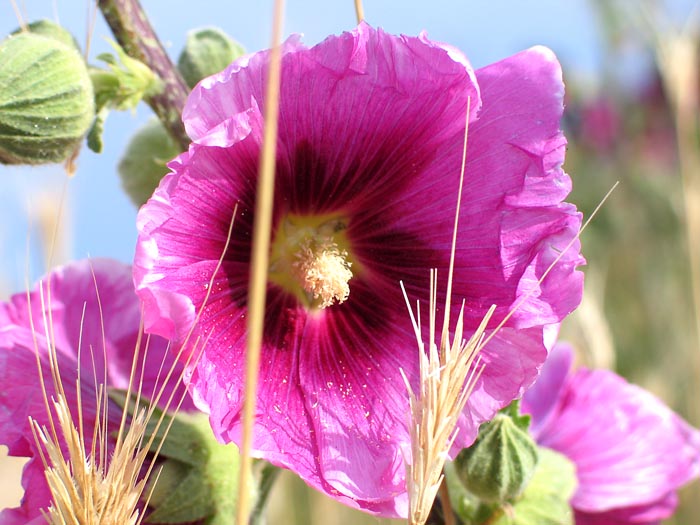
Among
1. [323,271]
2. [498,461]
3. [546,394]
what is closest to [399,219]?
[323,271]

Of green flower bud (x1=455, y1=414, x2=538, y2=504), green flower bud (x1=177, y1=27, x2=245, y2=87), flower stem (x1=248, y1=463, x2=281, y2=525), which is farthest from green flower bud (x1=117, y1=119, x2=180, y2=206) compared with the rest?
green flower bud (x1=455, y1=414, x2=538, y2=504)

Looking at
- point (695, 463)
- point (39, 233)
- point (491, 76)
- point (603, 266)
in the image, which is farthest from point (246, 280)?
point (603, 266)

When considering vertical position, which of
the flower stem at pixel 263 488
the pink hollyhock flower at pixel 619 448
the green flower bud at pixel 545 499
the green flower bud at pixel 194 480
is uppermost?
the green flower bud at pixel 194 480

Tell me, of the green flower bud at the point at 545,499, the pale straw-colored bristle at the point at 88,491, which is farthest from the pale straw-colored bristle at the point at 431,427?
the green flower bud at the point at 545,499

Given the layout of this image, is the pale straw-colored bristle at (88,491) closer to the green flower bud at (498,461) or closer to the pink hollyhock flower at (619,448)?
the green flower bud at (498,461)

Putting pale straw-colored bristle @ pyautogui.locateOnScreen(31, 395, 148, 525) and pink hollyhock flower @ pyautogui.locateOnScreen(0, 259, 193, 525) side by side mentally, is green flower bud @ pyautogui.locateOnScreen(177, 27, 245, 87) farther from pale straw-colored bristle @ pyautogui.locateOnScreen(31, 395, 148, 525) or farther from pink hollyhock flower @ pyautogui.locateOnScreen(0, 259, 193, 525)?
pale straw-colored bristle @ pyautogui.locateOnScreen(31, 395, 148, 525)

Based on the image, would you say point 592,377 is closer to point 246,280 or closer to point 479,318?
point 479,318
